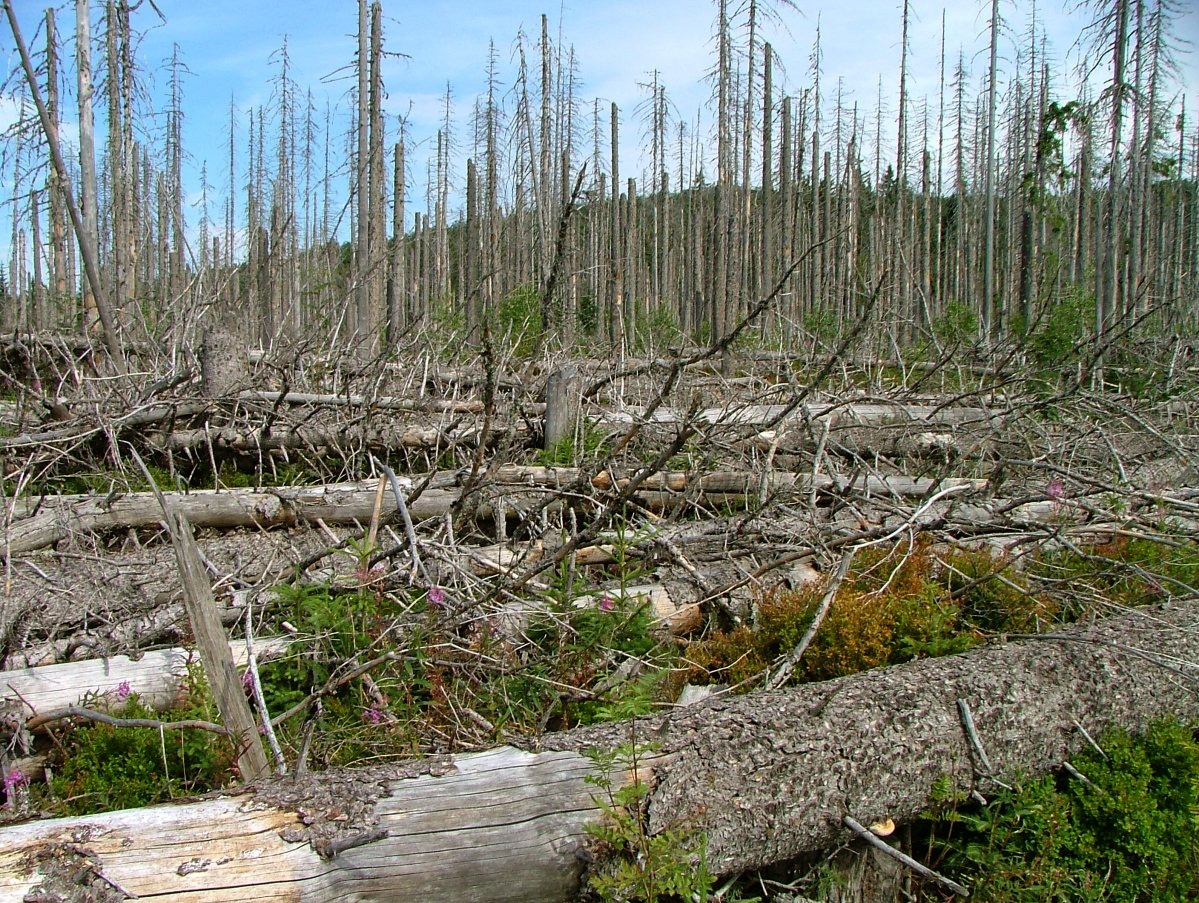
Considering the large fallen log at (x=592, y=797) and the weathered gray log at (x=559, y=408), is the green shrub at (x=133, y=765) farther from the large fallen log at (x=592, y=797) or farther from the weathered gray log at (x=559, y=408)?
the weathered gray log at (x=559, y=408)

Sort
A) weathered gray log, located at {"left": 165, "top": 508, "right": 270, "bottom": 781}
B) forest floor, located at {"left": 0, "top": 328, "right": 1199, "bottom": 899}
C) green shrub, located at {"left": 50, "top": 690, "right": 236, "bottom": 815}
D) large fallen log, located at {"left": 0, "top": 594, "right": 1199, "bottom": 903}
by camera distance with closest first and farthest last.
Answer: large fallen log, located at {"left": 0, "top": 594, "right": 1199, "bottom": 903} < weathered gray log, located at {"left": 165, "top": 508, "right": 270, "bottom": 781} < green shrub, located at {"left": 50, "top": 690, "right": 236, "bottom": 815} < forest floor, located at {"left": 0, "top": 328, "right": 1199, "bottom": 899}

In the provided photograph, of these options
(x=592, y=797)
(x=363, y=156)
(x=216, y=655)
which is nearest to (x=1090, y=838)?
(x=592, y=797)

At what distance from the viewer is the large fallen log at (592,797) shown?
202cm

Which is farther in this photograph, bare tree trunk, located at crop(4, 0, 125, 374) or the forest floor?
bare tree trunk, located at crop(4, 0, 125, 374)

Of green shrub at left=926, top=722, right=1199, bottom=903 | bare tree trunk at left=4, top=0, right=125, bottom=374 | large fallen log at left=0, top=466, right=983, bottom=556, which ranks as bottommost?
green shrub at left=926, top=722, right=1199, bottom=903

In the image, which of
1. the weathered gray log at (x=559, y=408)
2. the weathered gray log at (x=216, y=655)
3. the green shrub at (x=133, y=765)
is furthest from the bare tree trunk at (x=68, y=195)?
the weathered gray log at (x=216, y=655)

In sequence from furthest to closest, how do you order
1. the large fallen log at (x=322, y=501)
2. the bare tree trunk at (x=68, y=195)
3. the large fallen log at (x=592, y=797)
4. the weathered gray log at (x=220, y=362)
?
the weathered gray log at (x=220, y=362) → the bare tree trunk at (x=68, y=195) → the large fallen log at (x=322, y=501) → the large fallen log at (x=592, y=797)

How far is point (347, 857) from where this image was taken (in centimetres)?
212

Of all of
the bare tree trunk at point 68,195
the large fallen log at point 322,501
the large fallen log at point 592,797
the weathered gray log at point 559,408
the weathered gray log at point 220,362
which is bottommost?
the large fallen log at point 592,797

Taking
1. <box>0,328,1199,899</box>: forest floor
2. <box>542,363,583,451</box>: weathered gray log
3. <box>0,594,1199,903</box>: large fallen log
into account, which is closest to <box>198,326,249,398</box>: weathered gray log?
<box>0,328,1199,899</box>: forest floor

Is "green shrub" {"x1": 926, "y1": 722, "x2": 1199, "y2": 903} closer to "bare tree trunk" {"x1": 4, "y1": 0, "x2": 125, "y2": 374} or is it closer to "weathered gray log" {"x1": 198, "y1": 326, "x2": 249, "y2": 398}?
"weathered gray log" {"x1": 198, "y1": 326, "x2": 249, "y2": 398}

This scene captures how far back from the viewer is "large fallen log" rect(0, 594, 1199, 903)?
2.02m

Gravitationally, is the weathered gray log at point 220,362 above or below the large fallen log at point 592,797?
above

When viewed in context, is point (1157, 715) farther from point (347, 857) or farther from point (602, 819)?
point (347, 857)
